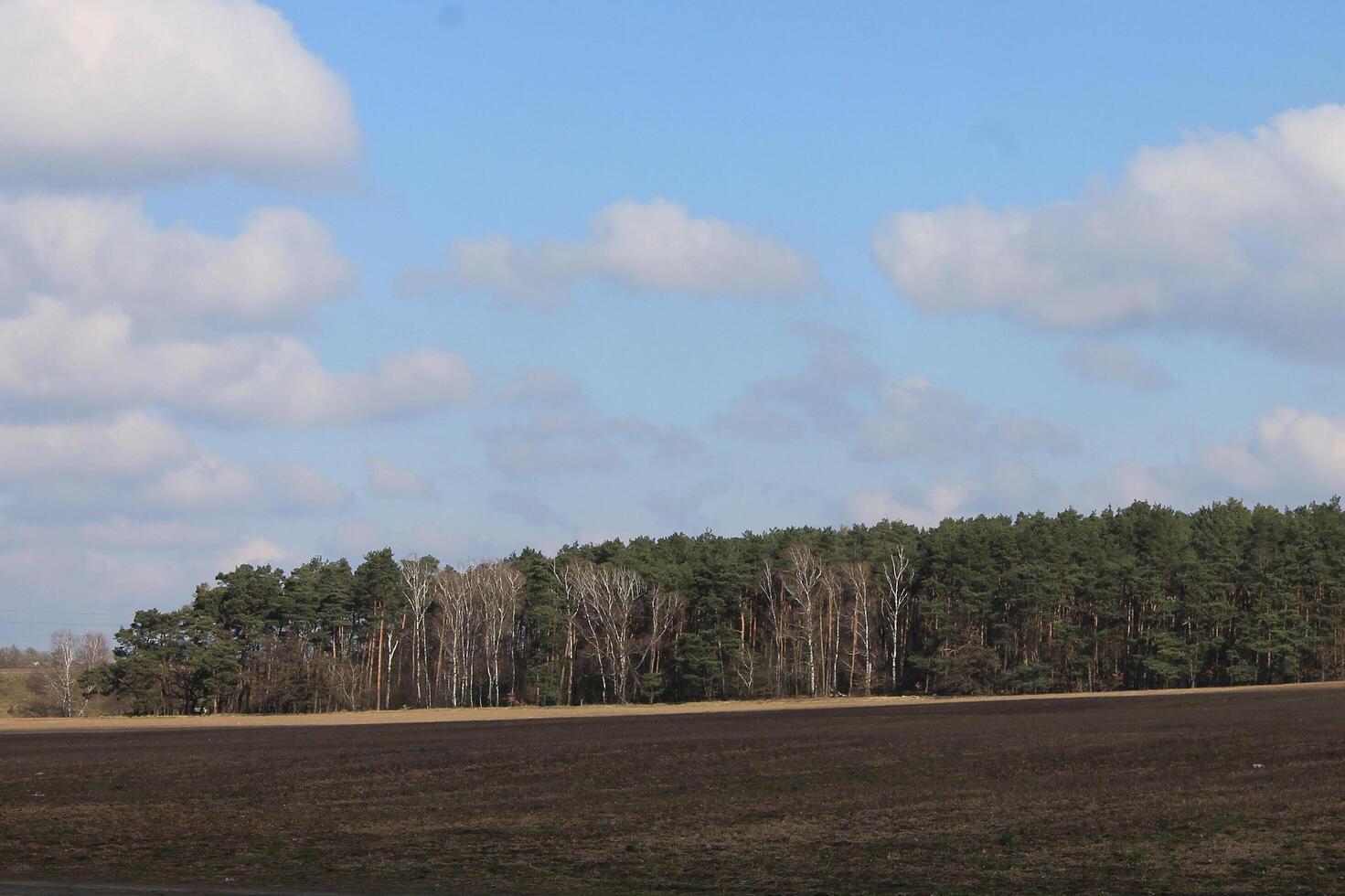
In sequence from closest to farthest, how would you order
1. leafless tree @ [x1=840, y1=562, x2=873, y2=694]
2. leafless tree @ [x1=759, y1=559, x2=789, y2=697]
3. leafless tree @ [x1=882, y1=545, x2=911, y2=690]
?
1. leafless tree @ [x1=840, y1=562, x2=873, y2=694]
2. leafless tree @ [x1=759, y1=559, x2=789, y2=697]
3. leafless tree @ [x1=882, y1=545, x2=911, y2=690]

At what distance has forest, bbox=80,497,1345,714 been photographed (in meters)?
129


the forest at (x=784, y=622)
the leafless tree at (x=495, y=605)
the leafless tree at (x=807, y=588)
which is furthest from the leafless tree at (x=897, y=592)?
the leafless tree at (x=495, y=605)

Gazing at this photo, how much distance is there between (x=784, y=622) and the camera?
143125 millimetres

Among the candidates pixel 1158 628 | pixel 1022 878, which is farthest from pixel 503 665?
pixel 1022 878

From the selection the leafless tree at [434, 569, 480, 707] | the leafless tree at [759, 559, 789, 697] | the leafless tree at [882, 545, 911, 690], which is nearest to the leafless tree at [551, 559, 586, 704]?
the leafless tree at [434, 569, 480, 707]

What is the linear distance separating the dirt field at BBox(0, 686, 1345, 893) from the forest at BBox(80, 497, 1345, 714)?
215 feet

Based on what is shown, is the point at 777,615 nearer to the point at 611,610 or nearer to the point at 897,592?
the point at 897,592

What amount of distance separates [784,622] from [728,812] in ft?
357

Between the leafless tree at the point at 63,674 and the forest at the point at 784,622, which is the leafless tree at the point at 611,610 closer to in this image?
the forest at the point at 784,622

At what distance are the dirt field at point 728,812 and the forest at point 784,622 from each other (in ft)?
215

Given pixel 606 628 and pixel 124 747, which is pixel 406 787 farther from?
pixel 606 628

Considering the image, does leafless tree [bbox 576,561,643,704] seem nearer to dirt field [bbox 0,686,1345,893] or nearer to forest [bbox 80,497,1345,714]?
forest [bbox 80,497,1345,714]

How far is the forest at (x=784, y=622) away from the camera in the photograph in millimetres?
129375

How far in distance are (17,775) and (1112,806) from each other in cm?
4205
